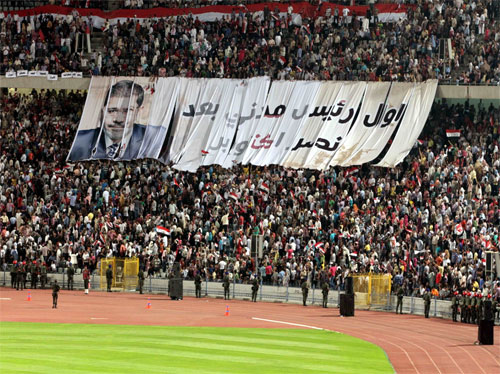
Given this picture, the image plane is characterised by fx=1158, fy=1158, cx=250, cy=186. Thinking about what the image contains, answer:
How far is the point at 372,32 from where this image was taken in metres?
54.2

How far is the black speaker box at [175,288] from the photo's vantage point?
42625 millimetres

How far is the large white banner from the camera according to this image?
164 feet

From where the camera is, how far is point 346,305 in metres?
37.3

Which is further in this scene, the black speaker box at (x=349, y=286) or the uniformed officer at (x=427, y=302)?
the uniformed officer at (x=427, y=302)

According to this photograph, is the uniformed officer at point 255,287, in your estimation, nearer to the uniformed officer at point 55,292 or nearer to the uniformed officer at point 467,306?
the uniformed officer at point 55,292

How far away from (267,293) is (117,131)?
48.2ft

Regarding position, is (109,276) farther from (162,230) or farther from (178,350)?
(178,350)

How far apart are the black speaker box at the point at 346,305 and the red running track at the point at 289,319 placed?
0.88 ft

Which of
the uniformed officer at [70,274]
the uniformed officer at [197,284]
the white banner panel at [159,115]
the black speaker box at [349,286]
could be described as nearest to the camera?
the black speaker box at [349,286]

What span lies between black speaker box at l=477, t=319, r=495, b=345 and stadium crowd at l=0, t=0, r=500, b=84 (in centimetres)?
2267

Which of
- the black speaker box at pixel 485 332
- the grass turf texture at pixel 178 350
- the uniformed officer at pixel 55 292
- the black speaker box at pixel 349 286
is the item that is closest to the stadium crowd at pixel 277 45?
the black speaker box at pixel 349 286

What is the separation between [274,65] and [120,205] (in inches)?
415

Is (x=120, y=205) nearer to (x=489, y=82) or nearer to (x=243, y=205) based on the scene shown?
(x=243, y=205)

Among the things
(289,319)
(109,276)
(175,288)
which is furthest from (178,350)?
(109,276)
